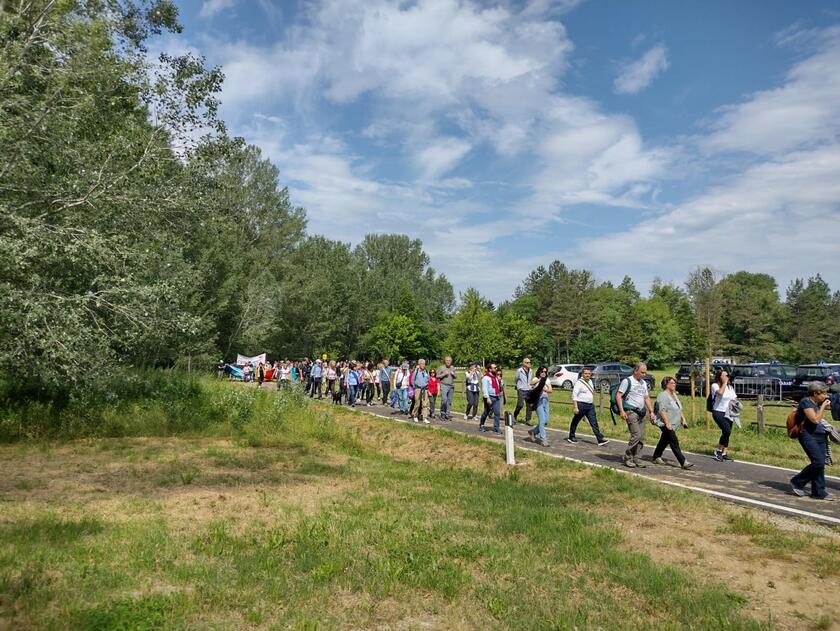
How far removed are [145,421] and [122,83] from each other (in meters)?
8.23

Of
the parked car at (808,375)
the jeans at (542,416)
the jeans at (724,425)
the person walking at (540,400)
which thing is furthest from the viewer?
the parked car at (808,375)

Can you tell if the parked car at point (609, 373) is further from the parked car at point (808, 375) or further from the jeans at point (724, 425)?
the jeans at point (724, 425)

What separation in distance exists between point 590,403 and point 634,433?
83.9 inches

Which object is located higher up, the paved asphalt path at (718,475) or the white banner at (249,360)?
the white banner at (249,360)

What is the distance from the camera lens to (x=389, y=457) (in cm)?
1284

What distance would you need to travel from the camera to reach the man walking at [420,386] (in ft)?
60.3

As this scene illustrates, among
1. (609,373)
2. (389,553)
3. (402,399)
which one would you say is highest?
(609,373)

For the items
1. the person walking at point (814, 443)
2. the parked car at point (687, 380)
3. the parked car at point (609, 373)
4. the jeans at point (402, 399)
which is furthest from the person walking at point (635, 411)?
the parked car at point (609, 373)

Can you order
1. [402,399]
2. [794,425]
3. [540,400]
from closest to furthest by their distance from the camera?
[794,425], [540,400], [402,399]

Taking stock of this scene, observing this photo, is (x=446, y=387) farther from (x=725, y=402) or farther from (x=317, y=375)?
(x=317, y=375)

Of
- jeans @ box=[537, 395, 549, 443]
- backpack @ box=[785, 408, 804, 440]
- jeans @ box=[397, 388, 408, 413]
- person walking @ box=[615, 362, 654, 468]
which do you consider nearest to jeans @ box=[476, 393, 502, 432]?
jeans @ box=[537, 395, 549, 443]

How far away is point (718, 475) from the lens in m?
10.2

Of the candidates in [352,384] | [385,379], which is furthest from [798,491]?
[352,384]

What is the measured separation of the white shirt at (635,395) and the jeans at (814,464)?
263 centimetres
